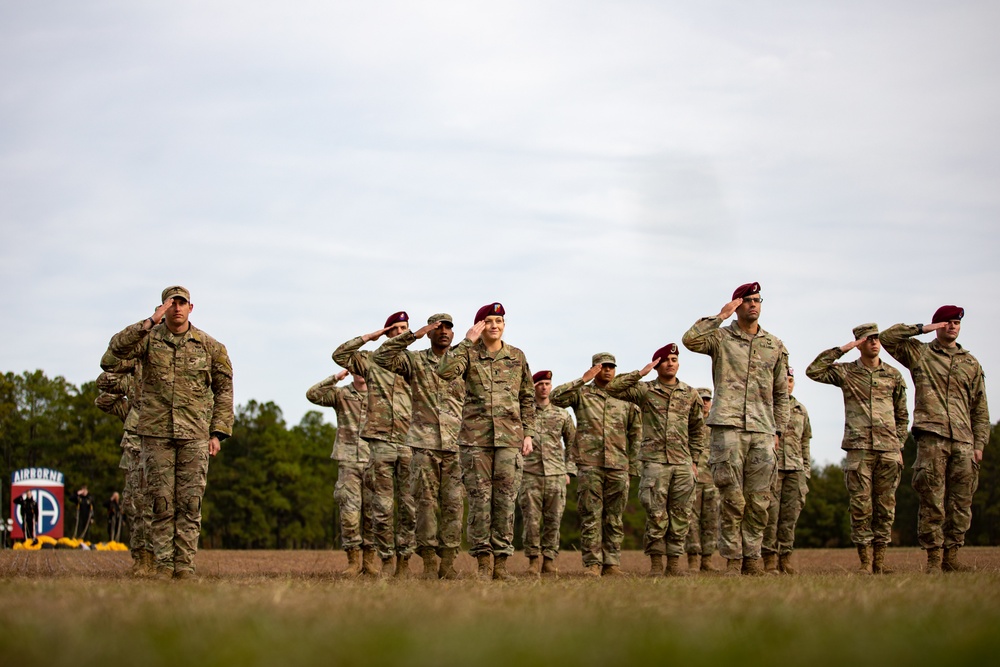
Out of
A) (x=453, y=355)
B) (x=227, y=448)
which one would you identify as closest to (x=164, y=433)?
(x=453, y=355)

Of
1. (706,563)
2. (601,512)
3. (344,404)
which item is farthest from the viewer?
(706,563)

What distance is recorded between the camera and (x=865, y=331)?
14922mm

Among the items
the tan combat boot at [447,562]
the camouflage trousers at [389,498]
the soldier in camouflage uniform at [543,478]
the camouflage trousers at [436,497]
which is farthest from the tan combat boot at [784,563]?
the camouflage trousers at [389,498]

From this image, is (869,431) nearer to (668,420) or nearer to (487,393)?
(668,420)

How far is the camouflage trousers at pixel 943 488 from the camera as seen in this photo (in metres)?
14.0

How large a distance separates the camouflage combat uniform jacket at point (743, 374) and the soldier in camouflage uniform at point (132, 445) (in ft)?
19.5

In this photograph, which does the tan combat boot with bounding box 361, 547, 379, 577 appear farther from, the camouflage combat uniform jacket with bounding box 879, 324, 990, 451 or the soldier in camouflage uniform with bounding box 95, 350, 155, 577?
the camouflage combat uniform jacket with bounding box 879, 324, 990, 451

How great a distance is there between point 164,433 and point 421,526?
3.09 m

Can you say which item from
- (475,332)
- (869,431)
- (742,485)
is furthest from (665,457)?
(475,332)

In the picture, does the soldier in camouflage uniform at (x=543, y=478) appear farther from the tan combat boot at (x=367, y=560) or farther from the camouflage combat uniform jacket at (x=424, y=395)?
the camouflage combat uniform jacket at (x=424, y=395)

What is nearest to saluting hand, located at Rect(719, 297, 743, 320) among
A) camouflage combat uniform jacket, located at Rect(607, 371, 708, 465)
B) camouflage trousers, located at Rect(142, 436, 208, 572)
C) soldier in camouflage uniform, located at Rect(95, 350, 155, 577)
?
camouflage combat uniform jacket, located at Rect(607, 371, 708, 465)

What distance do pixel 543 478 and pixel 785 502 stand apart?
14.8 ft

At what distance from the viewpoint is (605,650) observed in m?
4.33

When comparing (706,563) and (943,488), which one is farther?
(706,563)
